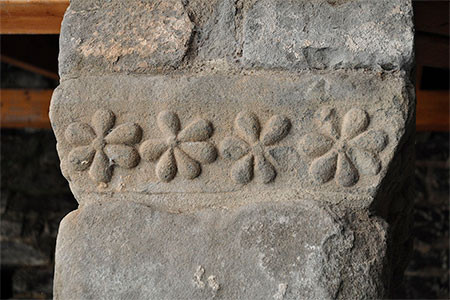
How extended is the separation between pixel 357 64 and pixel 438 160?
213 centimetres

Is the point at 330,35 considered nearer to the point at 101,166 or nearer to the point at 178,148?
the point at 178,148

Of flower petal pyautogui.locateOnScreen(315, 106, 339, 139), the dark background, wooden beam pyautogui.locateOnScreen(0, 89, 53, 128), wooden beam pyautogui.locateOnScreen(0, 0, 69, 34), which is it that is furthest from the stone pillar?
the dark background

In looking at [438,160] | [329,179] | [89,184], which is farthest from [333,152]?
[438,160]

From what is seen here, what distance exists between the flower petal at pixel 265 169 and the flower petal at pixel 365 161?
14 centimetres

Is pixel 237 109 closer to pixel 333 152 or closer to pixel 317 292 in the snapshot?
pixel 333 152

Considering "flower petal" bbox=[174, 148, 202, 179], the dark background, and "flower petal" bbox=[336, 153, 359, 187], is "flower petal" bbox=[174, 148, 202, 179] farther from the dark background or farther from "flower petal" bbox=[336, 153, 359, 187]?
the dark background

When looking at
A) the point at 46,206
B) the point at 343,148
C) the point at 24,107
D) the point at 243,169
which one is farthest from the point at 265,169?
the point at 46,206

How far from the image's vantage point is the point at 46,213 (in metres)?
3.02

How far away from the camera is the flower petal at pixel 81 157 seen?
1.02 m

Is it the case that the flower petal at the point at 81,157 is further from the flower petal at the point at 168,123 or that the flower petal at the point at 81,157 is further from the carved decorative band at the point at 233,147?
the flower petal at the point at 168,123

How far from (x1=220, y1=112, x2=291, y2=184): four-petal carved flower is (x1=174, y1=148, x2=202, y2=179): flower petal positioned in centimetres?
5

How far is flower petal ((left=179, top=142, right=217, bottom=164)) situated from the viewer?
99 cm

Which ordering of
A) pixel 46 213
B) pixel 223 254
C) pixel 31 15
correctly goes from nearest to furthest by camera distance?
pixel 223 254
pixel 31 15
pixel 46 213

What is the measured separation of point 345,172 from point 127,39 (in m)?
0.46
